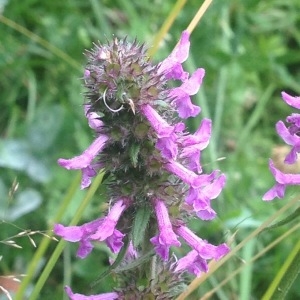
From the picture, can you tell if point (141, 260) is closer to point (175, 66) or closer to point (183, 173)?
point (183, 173)

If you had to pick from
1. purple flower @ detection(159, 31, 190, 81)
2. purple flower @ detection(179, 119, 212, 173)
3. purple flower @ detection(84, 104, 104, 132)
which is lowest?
purple flower @ detection(84, 104, 104, 132)

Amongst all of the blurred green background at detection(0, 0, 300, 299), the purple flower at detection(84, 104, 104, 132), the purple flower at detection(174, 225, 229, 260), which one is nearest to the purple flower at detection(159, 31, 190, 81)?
the purple flower at detection(84, 104, 104, 132)

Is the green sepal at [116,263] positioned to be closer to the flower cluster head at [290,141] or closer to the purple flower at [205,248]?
the purple flower at [205,248]

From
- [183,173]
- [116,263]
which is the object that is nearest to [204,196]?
[183,173]

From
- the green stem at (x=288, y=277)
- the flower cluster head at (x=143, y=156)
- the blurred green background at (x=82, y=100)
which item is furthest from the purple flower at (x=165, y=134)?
the blurred green background at (x=82, y=100)

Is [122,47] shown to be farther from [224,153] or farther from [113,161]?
[224,153]

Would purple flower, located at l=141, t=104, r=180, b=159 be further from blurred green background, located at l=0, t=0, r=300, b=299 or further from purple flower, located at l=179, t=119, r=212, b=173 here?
blurred green background, located at l=0, t=0, r=300, b=299
